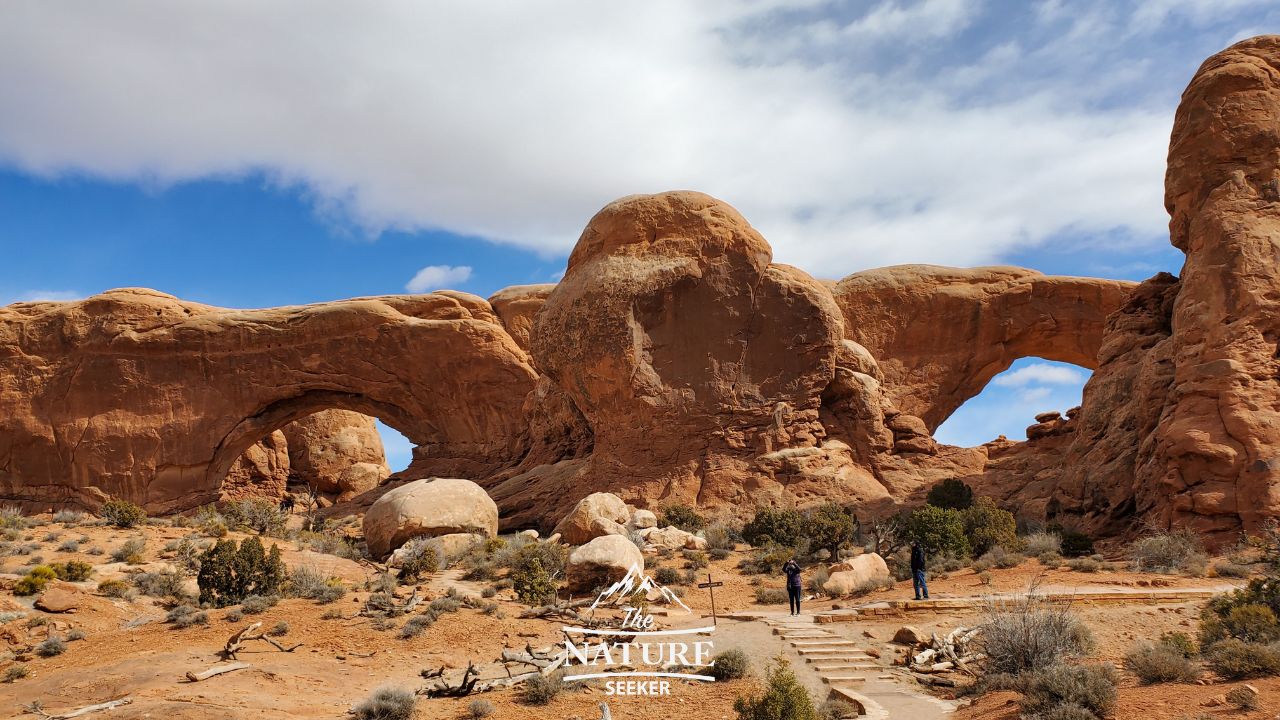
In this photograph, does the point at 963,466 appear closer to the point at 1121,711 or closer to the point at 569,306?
the point at 569,306

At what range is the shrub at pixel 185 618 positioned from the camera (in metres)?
13.3

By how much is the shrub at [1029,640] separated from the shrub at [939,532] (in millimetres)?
7166

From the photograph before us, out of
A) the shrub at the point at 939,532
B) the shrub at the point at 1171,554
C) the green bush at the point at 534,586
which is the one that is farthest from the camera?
the shrub at the point at 939,532

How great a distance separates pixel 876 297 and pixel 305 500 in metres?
24.9

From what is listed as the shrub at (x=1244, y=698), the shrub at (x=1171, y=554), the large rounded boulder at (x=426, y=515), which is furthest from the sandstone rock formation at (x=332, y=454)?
the shrub at (x=1244, y=698)

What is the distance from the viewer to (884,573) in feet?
54.8

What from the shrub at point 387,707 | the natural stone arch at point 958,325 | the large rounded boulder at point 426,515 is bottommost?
the shrub at point 387,707

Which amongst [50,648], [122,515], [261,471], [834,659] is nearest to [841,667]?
[834,659]

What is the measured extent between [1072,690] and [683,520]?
14.5 metres

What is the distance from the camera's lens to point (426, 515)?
786 inches

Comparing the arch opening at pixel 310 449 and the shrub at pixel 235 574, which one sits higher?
the arch opening at pixel 310 449

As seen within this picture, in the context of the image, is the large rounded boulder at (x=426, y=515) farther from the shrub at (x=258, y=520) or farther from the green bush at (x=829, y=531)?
the green bush at (x=829, y=531)


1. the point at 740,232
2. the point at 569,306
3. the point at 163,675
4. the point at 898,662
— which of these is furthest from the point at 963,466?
the point at 163,675

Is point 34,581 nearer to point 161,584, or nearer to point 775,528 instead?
point 161,584
